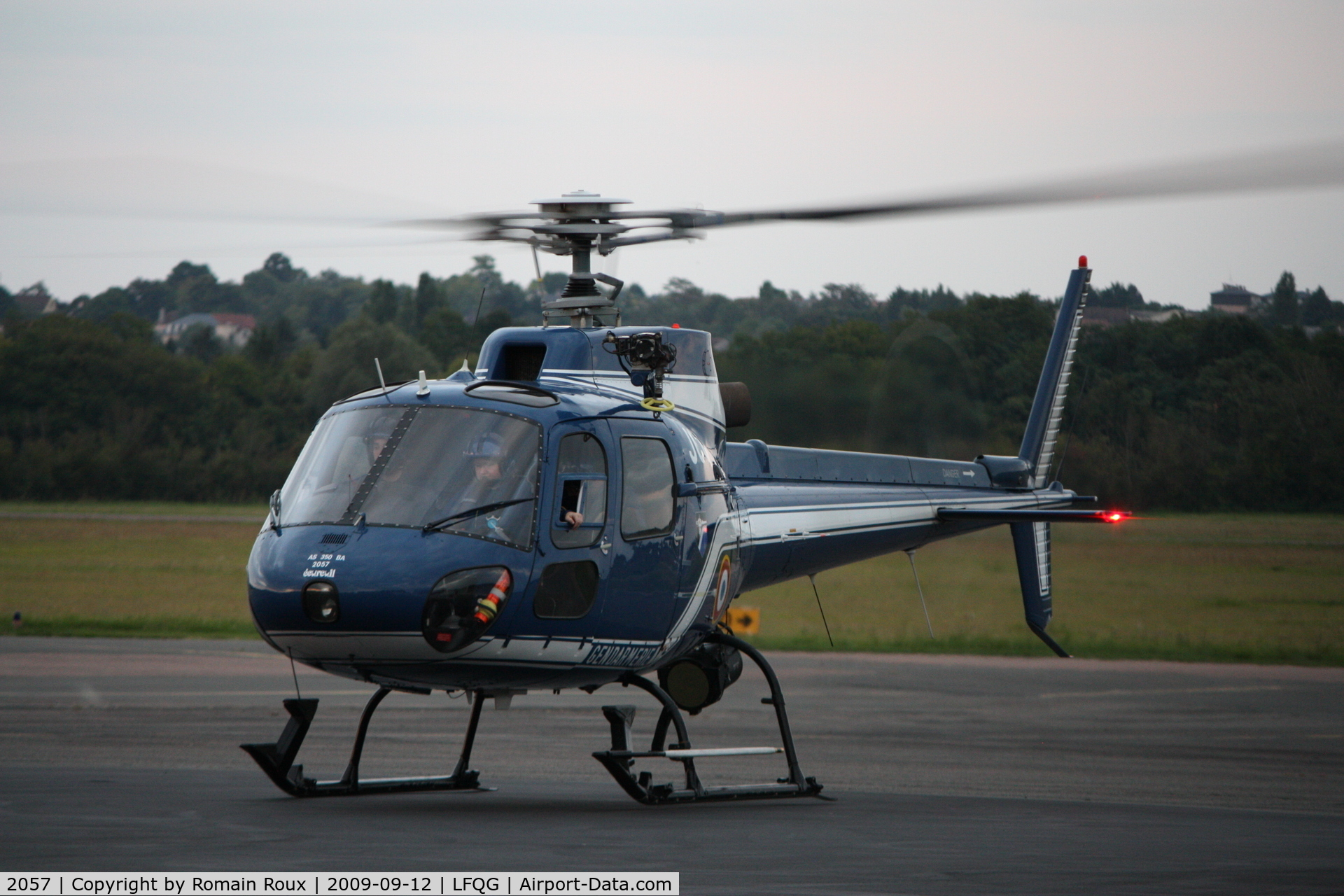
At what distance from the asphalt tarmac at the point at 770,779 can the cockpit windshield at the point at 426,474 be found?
68.4 inches

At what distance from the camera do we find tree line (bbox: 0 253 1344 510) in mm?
19016

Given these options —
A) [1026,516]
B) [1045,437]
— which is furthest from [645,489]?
[1045,437]

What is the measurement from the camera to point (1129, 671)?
2325 cm

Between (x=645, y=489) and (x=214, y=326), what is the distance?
1398 inches

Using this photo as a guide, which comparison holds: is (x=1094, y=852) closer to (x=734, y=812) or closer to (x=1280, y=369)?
(x=734, y=812)

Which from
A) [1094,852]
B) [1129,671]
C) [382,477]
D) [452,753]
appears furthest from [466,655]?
[1129,671]

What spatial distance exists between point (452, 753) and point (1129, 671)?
530 inches

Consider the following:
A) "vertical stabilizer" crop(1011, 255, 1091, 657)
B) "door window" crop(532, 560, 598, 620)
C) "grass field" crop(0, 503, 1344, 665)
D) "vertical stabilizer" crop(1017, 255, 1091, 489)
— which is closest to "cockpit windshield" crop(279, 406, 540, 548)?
"door window" crop(532, 560, 598, 620)

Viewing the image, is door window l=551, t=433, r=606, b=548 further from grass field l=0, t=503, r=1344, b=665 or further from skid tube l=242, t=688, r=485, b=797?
grass field l=0, t=503, r=1344, b=665

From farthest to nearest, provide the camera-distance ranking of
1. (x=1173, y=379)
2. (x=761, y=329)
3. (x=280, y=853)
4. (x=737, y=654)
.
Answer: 1. (x=1173, y=379)
2. (x=761, y=329)
3. (x=737, y=654)
4. (x=280, y=853)

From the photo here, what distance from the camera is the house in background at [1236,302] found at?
24.8 metres

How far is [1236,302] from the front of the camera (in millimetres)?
24844

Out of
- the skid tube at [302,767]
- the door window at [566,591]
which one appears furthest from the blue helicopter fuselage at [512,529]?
the skid tube at [302,767]
